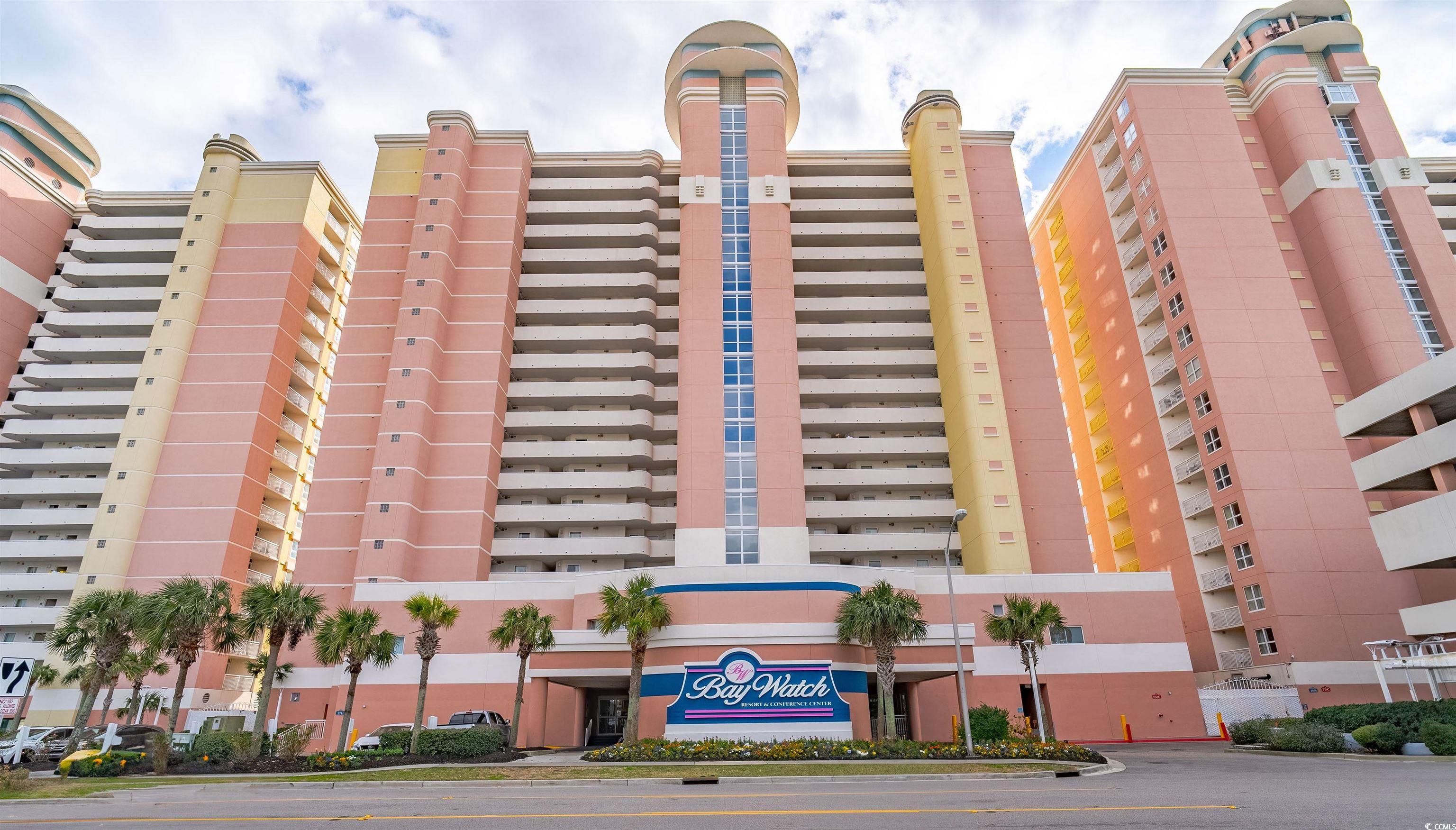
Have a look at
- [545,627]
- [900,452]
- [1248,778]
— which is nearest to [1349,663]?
[900,452]

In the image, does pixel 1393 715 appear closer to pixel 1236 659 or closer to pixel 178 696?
pixel 1236 659

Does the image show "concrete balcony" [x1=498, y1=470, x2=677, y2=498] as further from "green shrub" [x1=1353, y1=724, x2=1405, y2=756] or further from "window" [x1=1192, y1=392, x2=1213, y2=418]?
"green shrub" [x1=1353, y1=724, x2=1405, y2=756]

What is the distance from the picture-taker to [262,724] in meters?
29.2

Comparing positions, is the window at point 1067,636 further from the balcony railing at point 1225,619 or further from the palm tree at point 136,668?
the palm tree at point 136,668

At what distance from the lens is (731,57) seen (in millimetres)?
68562

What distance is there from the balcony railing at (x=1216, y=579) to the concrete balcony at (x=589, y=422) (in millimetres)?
40617

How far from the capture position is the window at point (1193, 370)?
187 ft

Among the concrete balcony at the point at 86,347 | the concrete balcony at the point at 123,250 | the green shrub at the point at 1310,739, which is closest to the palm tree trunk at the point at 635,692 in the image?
the green shrub at the point at 1310,739

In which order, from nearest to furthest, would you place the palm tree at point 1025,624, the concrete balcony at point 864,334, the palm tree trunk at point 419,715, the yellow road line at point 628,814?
the yellow road line at point 628,814 < the palm tree trunk at point 419,715 < the palm tree at point 1025,624 < the concrete balcony at point 864,334

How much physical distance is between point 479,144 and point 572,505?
34.6m

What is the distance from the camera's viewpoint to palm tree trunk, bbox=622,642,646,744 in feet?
117

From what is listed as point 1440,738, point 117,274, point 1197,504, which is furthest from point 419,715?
point 117,274

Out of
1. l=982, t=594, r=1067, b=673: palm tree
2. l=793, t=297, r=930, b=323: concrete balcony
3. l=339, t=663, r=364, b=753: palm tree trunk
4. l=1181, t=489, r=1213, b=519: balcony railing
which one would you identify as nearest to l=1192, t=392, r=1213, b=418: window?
l=1181, t=489, r=1213, b=519: balcony railing

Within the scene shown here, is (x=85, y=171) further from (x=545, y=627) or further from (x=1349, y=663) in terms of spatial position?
(x=1349, y=663)
